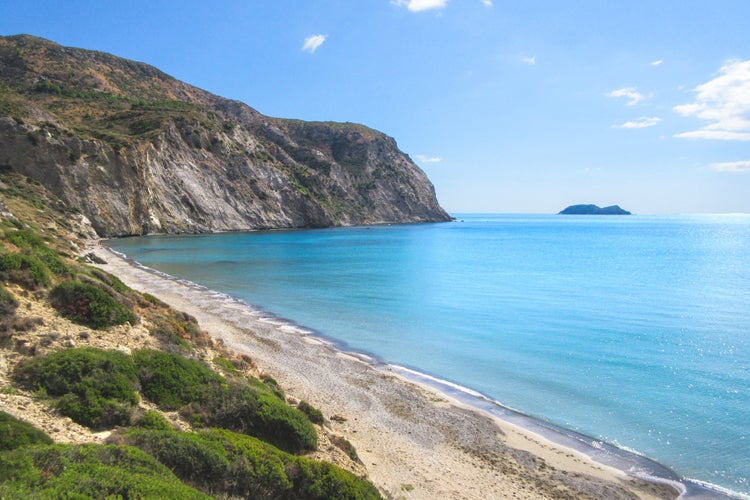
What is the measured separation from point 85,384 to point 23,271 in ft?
19.4

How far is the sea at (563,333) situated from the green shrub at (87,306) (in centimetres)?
1153

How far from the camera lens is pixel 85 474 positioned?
528 centimetres

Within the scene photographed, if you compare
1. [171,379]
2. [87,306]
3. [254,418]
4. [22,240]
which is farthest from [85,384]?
[22,240]

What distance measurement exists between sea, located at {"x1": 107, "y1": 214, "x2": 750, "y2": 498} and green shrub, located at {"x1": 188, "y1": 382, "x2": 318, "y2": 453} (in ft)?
28.0

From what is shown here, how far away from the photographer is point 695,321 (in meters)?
28.1

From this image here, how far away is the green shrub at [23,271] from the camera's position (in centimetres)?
1188

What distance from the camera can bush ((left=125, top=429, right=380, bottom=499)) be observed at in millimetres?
6973

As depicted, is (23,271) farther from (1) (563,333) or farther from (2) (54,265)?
(1) (563,333)

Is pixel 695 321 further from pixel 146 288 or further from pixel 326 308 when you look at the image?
pixel 146 288

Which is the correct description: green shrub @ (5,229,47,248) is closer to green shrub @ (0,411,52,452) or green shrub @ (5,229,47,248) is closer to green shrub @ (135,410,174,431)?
green shrub @ (135,410,174,431)

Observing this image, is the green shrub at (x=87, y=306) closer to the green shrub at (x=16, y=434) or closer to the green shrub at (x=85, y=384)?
the green shrub at (x=85, y=384)

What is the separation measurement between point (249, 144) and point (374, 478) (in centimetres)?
11925

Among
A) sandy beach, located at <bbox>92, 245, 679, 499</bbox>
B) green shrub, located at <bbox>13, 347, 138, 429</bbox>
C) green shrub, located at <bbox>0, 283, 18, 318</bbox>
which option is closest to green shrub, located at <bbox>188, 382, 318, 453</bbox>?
green shrub, located at <bbox>13, 347, 138, 429</bbox>

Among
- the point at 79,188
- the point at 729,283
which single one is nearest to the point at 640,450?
the point at 729,283
